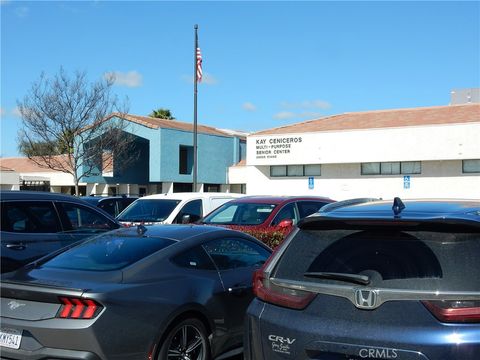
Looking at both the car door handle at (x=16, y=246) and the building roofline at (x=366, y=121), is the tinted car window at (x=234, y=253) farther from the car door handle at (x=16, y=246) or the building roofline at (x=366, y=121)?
the building roofline at (x=366, y=121)

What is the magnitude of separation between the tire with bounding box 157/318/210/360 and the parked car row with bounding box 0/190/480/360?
0.4 inches

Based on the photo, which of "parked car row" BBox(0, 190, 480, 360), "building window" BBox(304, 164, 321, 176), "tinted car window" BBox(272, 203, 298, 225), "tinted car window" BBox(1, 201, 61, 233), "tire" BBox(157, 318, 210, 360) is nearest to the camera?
"parked car row" BBox(0, 190, 480, 360)

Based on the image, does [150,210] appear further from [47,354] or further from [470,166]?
[470,166]

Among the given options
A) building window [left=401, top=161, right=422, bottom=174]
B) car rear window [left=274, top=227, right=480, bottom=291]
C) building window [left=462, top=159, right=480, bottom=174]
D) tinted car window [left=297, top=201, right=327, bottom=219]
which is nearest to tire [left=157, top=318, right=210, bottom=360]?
car rear window [left=274, top=227, right=480, bottom=291]

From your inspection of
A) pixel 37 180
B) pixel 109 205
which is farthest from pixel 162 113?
pixel 109 205

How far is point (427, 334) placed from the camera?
9.32 ft

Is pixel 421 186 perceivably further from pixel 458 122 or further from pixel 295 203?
pixel 295 203

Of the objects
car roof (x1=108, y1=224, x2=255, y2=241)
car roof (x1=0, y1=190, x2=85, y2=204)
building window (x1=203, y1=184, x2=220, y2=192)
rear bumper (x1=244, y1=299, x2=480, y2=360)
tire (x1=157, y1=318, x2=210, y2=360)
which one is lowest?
tire (x1=157, y1=318, x2=210, y2=360)

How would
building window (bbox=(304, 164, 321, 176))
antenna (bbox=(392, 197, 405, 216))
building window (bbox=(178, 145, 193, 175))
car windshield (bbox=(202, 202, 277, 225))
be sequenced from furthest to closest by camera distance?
building window (bbox=(178, 145, 193, 175)) < building window (bbox=(304, 164, 321, 176)) < car windshield (bbox=(202, 202, 277, 225)) < antenna (bbox=(392, 197, 405, 216))

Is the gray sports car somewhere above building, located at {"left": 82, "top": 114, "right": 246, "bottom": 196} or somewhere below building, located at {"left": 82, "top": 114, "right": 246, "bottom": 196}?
below

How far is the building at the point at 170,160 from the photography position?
4159 cm

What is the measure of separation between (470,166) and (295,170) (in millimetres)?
10963

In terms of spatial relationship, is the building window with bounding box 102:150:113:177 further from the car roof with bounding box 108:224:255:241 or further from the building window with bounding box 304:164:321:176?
the car roof with bounding box 108:224:255:241

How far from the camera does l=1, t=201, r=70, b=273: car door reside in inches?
285
